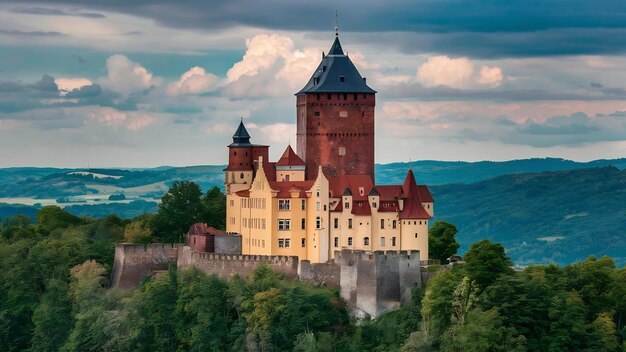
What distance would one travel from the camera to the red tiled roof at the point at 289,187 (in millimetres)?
98188

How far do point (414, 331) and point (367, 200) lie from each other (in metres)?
11.5

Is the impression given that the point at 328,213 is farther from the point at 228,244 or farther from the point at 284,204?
the point at 228,244

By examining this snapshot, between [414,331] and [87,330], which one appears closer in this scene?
[414,331]

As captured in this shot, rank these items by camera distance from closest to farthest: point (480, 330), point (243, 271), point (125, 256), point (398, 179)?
point (480, 330)
point (243, 271)
point (125, 256)
point (398, 179)

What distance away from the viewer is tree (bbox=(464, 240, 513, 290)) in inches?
3487

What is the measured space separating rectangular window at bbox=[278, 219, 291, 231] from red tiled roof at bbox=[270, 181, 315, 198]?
1.57 m

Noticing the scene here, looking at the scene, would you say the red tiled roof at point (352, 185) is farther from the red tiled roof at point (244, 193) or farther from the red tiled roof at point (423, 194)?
the red tiled roof at point (244, 193)

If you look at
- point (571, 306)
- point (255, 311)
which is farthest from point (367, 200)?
point (571, 306)

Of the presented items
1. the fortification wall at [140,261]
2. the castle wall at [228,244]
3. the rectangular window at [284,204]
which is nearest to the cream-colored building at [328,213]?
the rectangular window at [284,204]

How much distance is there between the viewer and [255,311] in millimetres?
94125

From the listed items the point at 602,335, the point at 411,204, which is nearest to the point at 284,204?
the point at 411,204

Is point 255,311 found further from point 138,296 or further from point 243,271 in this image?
point 138,296

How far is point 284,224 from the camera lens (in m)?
98.4

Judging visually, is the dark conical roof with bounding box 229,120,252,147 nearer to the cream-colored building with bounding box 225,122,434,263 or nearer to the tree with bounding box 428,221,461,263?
the cream-colored building with bounding box 225,122,434,263
